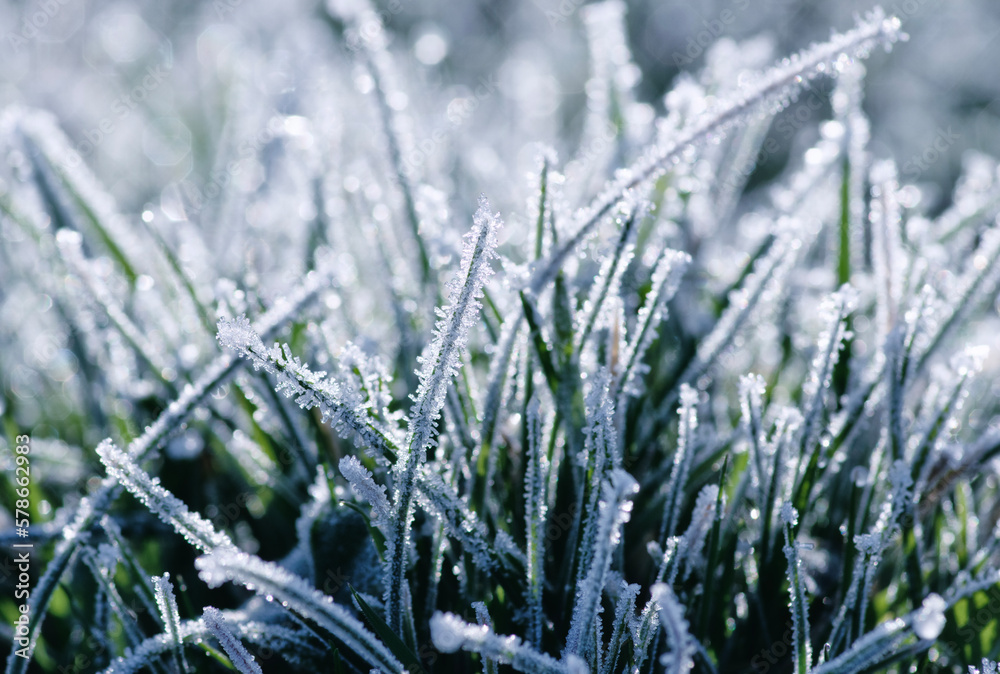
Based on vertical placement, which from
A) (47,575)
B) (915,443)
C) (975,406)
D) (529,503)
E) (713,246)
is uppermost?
(713,246)

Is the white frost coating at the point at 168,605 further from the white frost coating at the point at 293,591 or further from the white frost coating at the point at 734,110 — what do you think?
the white frost coating at the point at 734,110

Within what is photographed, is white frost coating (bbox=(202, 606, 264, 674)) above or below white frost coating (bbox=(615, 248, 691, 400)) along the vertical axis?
below

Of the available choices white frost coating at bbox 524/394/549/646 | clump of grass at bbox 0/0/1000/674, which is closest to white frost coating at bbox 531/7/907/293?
clump of grass at bbox 0/0/1000/674

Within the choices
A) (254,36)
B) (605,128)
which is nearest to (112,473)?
(605,128)

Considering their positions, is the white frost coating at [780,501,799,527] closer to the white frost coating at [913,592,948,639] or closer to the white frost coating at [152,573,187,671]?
the white frost coating at [913,592,948,639]

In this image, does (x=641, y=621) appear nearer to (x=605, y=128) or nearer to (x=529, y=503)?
(x=529, y=503)

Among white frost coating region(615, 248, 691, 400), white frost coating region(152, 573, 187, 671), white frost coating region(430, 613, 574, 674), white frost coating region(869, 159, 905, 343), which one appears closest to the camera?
white frost coating region(430, 613, 574, 674)

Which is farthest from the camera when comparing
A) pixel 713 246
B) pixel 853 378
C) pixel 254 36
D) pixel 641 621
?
pixel 254 36
